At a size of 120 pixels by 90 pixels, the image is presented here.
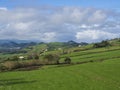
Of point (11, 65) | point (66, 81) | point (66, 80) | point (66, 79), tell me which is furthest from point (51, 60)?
point (66, 81)

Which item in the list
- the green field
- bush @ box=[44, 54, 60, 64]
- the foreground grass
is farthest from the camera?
bush @ box=[44, 54, 60, 64]

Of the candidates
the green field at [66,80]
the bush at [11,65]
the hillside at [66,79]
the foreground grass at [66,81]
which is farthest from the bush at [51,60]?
the foreground grass at [66,81]

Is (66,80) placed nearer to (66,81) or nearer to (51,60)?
(66,81)

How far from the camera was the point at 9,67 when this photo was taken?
4104 inches

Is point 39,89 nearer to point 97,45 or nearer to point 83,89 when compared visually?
point 83,89

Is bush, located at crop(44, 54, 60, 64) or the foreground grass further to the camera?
bush, located at crop(44, 54, 60, 64)

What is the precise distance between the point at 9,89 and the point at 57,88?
5.52 metres

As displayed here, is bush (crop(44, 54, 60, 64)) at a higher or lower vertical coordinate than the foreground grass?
higher

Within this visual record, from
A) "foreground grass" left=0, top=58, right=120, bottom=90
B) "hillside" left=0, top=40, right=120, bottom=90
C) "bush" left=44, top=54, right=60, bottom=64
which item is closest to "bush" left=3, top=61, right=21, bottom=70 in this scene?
"bush" left=44, top=54, right=60, bottom=64

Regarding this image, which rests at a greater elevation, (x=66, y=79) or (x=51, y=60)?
(x=51, y=60)

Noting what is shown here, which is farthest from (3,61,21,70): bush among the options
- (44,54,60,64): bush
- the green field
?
the green field

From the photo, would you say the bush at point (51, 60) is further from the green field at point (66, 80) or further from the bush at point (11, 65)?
the green field at point (66, 80)

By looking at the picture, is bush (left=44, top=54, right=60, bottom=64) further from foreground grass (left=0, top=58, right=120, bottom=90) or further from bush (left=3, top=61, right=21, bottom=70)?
foreground grass (left=0, top=58, right=120, bottom=90)

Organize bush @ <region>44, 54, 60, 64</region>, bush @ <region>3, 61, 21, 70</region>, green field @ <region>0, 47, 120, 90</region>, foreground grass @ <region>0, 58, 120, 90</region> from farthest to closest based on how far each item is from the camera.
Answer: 1. bush @ <region>44, 54, 60, 64</region>
2. bush @ <region>3, 61, 21, 70</region>
3. green field @ <region>0, 47, 120, 90</region>
4. foreground grass @ <region>0, 58, 120, 90</region>
